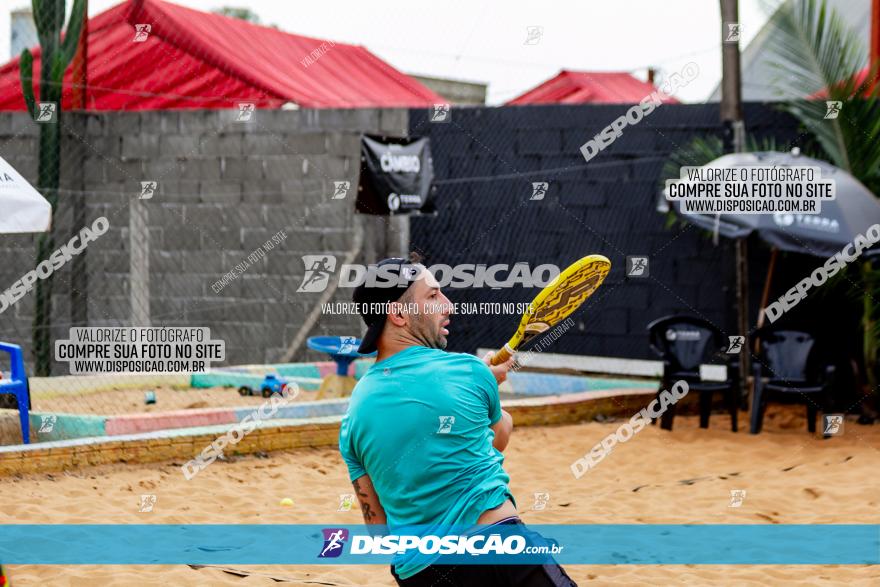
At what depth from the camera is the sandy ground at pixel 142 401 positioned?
950 centimetres

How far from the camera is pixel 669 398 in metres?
9.53

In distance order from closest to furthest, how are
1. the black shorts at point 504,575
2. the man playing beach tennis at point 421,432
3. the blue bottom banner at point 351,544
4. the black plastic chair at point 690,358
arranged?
1. the black shorts at point 504,575
2. the man playing beach tennis at point 421,432
3. the blue bottom banner at point 351,544
4. the black plastic chair at point 690,358

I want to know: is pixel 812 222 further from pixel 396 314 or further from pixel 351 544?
pixel 396 314

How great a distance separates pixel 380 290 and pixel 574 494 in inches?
175

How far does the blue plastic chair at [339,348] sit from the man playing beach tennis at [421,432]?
6.13 metres

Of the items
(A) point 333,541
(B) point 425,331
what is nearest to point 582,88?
A: (A) point 333,541

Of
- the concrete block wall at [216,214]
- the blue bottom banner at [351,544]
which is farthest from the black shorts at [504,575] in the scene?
the concrete block wall at [216,214]

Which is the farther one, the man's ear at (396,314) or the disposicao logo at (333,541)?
the disposicao logo at (333,541)

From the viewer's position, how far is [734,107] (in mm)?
Result: 10242

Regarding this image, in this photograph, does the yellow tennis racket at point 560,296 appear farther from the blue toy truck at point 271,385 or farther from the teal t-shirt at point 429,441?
the blue toy truck at point 271,385

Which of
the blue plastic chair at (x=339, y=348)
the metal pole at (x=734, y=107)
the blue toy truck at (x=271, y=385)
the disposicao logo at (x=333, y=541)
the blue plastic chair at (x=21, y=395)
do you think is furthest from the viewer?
the metal pole at (x=734, y=107)

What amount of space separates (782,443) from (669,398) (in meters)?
1.01

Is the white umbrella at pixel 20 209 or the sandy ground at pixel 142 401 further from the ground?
the white umbrella at pixel 20 209

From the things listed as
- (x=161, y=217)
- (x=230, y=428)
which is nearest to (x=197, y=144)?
(x=161, y=217)
